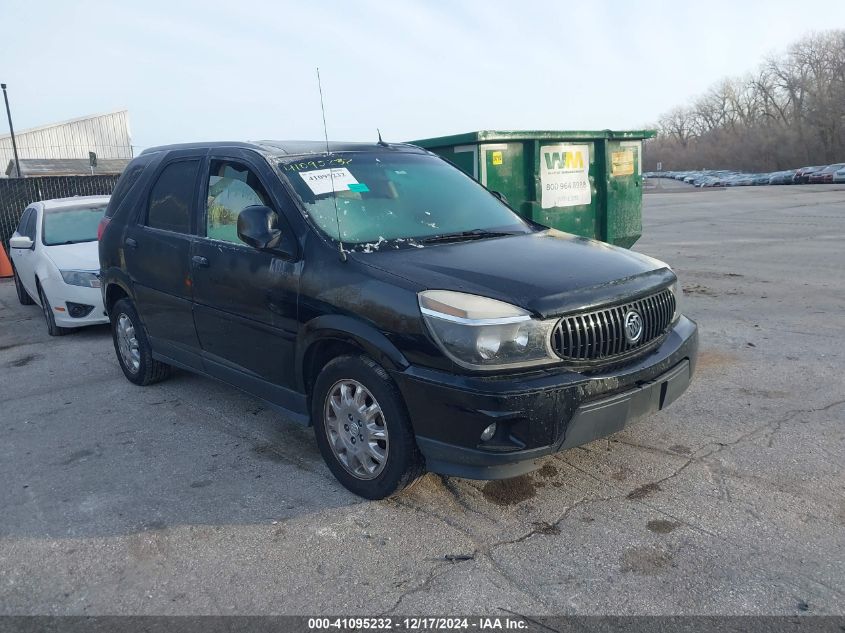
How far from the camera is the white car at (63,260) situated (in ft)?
25.3

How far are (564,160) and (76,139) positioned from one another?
5721 centimetres

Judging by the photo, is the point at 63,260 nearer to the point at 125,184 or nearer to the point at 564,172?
the point at 125,184

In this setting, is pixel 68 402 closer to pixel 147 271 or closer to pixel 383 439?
pixel 147 271

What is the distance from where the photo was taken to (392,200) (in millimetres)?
4324

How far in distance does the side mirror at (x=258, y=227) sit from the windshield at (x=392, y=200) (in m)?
0.23

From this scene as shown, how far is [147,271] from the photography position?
5.25 metres

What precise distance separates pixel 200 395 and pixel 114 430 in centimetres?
80

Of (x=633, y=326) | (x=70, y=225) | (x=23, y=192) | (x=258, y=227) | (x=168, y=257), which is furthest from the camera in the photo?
(x=23, y=192)

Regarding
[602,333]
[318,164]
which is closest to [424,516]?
[602,333]

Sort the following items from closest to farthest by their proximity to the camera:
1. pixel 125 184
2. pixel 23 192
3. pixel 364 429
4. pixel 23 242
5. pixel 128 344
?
pixel 364 429 → pixel 125 184 → pixel 128 344 → pixel 23 242 → pixel 23 192

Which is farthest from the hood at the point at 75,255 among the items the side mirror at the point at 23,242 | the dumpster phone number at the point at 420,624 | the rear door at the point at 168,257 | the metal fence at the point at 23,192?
the metal fence at the point at 23,192

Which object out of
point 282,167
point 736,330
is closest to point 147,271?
point 282,167

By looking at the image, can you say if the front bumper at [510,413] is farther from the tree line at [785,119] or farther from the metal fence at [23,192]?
the tree line at [785,119]

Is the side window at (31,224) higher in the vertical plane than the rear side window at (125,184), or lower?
lower
